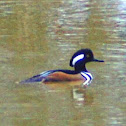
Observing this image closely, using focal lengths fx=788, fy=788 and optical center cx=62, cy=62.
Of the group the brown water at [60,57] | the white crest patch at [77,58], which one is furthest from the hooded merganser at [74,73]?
the brown water at [60,57]

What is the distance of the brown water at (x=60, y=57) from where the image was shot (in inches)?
411

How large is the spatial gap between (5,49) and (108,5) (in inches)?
200

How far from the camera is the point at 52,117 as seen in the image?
10258 mm

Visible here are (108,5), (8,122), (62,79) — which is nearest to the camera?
(8,122)

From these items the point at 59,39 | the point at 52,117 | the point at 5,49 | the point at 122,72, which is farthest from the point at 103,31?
the point at 52,117

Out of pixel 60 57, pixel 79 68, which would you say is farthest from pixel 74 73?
pixel 60 57

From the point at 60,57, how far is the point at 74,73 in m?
0.99

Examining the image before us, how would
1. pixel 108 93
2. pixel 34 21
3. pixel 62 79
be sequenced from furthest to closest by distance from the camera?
pixel 34 21 → pixel 62 79 → pixel 108 93

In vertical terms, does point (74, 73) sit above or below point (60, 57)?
below

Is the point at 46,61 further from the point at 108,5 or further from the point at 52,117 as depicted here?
the point at 108,5

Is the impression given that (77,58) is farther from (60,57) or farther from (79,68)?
(60,57)

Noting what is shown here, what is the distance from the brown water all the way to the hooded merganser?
0.13 meters

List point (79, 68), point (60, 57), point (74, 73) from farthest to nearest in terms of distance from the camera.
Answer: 1. point (60, 57)
2. point (79, 68)
3. point (74, 73)

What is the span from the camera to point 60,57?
13430 millimetres
